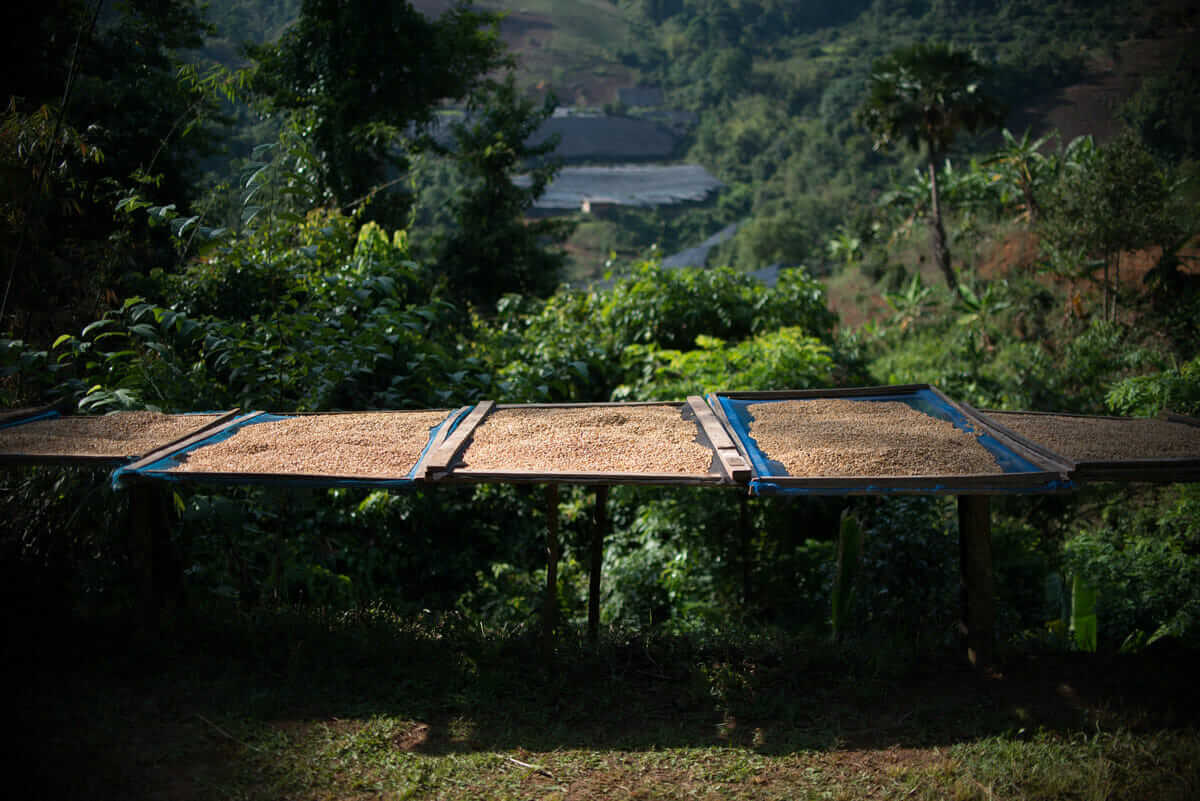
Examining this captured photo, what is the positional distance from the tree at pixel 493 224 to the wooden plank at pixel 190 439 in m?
9.40

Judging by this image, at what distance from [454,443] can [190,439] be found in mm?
1194

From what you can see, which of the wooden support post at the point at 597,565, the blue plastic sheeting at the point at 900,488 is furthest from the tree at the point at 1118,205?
the wooden support post at the point at 597,565

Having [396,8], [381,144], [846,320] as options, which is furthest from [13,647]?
[846,320]

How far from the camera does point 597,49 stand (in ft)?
177

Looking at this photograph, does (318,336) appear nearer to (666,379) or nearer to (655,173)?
(666,379)

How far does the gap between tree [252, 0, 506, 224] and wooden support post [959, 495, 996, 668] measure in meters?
10.5

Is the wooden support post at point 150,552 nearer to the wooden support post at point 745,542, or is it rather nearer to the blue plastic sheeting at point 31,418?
the blue plastic sheeting at point 31,418

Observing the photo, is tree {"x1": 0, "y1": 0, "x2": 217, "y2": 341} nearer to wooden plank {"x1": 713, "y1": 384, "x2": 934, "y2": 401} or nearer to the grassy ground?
the grassy ground

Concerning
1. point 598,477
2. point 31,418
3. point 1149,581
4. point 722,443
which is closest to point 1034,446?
point 722,443

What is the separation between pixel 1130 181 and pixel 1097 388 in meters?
3.66

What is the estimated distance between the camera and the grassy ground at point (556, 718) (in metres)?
2.72

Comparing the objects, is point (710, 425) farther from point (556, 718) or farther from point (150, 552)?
point (150, 552)

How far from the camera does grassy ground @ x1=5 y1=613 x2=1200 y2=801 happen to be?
272 cm

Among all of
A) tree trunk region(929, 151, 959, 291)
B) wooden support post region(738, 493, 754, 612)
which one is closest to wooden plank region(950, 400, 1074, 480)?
wooden support post region(738, 493, 754, 612)
